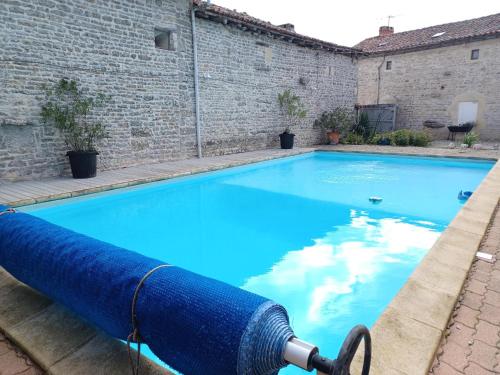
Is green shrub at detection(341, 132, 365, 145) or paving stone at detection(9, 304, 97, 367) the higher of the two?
green shrub at detection(341, 132, 365, 145)

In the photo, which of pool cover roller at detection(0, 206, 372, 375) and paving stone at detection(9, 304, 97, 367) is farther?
paving stone at detection(9, 304, 97, 367)

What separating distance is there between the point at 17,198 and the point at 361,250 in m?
5.16

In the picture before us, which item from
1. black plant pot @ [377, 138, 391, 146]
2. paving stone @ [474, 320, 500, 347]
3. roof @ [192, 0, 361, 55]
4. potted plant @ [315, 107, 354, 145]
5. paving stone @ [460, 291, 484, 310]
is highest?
roof @ [192, 0, 361, 55]

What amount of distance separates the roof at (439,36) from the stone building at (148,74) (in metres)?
5.60

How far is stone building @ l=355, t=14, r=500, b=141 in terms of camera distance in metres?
13.9

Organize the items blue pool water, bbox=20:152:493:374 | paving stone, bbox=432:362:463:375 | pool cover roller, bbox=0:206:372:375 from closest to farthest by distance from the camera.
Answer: pool cover roller, bbox=0:206:372:375, paving stone, bbox=432:362:463:375, blue pool water, bbox=20:152:493:374

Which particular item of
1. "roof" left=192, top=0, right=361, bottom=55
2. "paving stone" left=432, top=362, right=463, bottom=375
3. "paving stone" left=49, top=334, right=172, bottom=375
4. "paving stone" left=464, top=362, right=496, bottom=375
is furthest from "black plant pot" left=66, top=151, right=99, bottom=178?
"paving stone" left=464, top=362, right=496, bottom=375

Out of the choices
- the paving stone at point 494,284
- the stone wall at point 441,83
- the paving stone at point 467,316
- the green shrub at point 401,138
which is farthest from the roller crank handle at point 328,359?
the stone wall at point 441,83

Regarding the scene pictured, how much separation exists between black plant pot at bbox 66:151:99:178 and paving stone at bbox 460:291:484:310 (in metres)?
6.65

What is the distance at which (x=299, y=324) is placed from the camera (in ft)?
9.25

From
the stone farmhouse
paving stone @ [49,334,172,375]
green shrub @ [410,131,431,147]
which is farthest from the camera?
green shrub @ [410,131,431,147]

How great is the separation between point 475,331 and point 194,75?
347 inches

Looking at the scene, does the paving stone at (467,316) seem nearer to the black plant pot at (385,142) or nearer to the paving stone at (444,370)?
the paving stone at (444,370)

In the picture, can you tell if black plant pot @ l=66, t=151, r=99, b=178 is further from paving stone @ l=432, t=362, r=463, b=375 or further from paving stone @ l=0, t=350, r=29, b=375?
paving stone @ l=432, t=362, r=463, b=375
